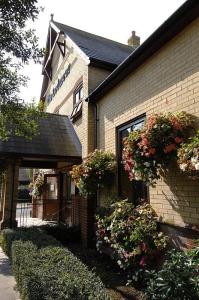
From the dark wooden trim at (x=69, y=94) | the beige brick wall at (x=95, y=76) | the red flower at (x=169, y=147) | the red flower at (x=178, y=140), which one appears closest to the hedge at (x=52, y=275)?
the red flower at (x=169, y=147)

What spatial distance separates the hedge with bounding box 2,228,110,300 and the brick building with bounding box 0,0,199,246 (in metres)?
1.84

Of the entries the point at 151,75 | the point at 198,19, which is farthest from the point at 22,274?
the point at 198,19

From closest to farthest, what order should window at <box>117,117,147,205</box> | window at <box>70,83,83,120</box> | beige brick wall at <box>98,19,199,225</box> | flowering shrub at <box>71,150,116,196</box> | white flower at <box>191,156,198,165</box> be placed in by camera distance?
white flower at <box>191,156,198,165</box>
beige brick wall at <box>98,19,199,225</box>
window at <box>117,117,147,205</box>
flowering shrub at <box>71,150,116,196</box>
window at <box>70,83,83,120</box>

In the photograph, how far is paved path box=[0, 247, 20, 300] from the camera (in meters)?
5.16

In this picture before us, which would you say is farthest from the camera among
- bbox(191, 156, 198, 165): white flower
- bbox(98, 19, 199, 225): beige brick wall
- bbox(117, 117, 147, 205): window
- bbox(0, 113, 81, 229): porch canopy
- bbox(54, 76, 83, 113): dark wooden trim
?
bbox(54, 76, 83, 113): dark wooden trim

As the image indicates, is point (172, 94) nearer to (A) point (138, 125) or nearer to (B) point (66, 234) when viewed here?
(A) point (138, 125)

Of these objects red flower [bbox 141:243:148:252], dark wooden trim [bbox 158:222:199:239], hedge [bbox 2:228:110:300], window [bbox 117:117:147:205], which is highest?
window [bbox 117:117:147:205]

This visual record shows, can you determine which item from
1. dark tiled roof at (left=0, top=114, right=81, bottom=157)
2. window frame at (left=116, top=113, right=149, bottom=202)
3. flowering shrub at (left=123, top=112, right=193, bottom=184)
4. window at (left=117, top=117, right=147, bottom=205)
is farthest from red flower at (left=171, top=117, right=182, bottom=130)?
dark tiled roof at (left=0, top=114, right=81, bottom=157)

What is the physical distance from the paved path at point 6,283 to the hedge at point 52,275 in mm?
467

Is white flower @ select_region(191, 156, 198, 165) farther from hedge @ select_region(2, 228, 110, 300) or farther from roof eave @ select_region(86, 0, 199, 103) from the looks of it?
roof eave @ select_region(86, 0, 199, 103)

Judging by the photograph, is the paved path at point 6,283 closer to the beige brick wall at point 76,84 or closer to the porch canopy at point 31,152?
the porch canopy at point 31,152

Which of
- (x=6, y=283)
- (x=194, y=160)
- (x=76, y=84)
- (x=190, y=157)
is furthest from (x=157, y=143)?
(x=76, y=84)

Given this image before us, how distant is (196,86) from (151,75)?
156 cm

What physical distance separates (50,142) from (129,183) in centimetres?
451
